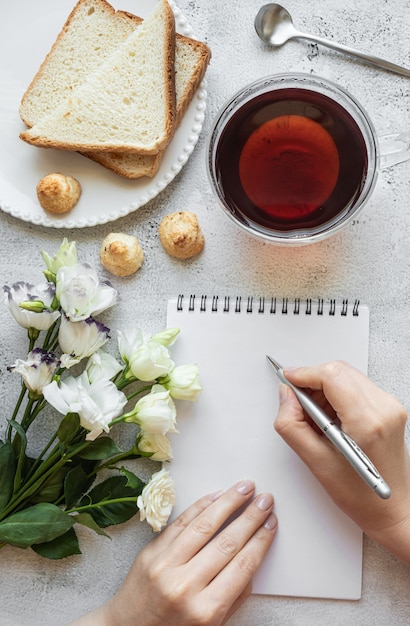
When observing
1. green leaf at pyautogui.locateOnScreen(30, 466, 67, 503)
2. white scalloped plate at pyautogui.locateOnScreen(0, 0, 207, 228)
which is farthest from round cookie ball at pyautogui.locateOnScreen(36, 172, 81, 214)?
green leaf at pyautogui.locateOnScreen(30, 466, 67, 503)

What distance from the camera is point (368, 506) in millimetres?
839

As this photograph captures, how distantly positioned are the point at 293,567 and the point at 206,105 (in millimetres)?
599

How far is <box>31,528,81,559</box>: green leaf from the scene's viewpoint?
0.89 metres

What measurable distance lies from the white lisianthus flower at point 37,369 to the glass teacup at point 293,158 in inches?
10.8

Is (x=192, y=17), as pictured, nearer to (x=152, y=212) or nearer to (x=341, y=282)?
(x=152, y=212)

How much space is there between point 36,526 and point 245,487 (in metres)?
0.26

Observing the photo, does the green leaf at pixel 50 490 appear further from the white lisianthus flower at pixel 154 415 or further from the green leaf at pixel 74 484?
the white lisianthus flower at pixel 154 415

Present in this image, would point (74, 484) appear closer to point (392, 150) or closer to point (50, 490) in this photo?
point (50, 490)

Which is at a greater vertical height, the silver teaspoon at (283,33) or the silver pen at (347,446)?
the silver teaspoon at (283,33)

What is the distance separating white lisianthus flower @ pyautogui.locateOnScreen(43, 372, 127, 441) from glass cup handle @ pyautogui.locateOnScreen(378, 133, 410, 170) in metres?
0.43

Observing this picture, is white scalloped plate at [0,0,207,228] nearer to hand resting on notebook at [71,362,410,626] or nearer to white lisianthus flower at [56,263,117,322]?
white lisianthus flower at [56,263,117,322]

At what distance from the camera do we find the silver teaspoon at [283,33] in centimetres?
90

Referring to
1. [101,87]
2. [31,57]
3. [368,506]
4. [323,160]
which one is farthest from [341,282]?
[31,57]

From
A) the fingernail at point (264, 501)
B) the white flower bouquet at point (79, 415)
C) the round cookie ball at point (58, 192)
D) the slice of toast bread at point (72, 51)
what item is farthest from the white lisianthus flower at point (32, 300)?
the fingernail at point (264, 501)
